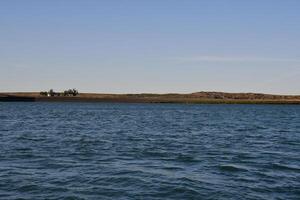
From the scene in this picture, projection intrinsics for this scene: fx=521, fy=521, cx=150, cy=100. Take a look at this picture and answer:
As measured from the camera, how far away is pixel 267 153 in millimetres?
35156

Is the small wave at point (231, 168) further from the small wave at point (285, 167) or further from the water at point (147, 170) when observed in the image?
the small wave at point (285, 167)

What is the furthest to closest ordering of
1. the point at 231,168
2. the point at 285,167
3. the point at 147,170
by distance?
the point at 285,167
the point at 231,168
the point at 147,170

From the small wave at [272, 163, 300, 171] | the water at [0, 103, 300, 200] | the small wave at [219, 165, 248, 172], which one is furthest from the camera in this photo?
the small wave at [272, 163, 300, 171]

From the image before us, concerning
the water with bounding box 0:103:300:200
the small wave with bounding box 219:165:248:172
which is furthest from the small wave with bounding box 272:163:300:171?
the small wave with bounding box 219:165:248:172

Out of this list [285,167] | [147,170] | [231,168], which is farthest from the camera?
[285,167]

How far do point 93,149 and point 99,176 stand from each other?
37.4 ft

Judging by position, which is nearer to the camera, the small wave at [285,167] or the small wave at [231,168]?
the small wave at [231,168]

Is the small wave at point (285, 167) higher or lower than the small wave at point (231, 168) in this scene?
lower

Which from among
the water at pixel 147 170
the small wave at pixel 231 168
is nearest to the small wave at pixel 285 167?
the water at pixel 147 170

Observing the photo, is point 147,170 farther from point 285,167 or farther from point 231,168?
point 285,167

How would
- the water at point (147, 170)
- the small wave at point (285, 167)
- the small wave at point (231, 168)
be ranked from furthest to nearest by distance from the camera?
the small wave at point (285, 167) < the small wave at point (231, 168) < the water at point (147, 170)

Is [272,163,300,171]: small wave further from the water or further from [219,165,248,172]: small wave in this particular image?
[219,165,248,172]: small wave

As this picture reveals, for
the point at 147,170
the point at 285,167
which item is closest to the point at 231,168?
the point at 285,167

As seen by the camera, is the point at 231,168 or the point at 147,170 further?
the point at 231,168
